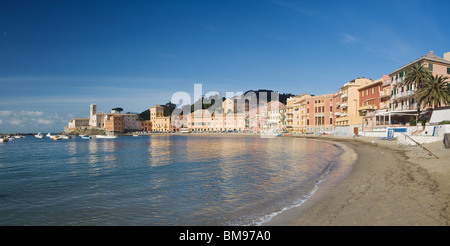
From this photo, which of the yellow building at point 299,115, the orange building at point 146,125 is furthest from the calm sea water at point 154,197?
the orange building at point 146,125

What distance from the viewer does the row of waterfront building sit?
1866 inches

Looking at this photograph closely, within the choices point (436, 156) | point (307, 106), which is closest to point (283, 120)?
point (307, 106)

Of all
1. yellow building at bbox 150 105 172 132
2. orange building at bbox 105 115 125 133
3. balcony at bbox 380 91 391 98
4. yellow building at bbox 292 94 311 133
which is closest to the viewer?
balcony at bbox 380 91 391 98

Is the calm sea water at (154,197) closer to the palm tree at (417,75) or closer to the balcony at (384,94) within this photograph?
the palm tree at (417,75)

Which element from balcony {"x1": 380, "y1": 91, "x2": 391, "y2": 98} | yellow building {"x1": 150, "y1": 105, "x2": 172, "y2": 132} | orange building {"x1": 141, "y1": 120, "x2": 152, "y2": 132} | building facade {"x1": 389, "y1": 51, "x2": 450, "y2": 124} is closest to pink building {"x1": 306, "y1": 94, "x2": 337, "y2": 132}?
balcony {"x1": 380, "y1": 91, "x2": 391, "y2": 98}

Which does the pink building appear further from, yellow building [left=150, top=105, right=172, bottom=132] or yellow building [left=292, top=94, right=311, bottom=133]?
yellow building [left=150, top=105, right=172, bottom=132]

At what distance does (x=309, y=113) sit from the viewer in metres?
93.0

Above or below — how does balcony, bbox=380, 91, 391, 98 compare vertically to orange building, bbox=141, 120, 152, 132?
above

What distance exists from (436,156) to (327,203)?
13.7m

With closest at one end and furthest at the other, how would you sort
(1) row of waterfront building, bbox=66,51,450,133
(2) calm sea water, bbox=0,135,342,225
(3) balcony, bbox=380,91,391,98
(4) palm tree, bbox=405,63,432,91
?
(2) calm sea water, bbox=0,135,342,225 < (4) palm tree, bbox=405,63,432,91 < (1) row of waterfront building, bbox=66,51,450,133 < (3) balcony, bbox=380,91,391,98
